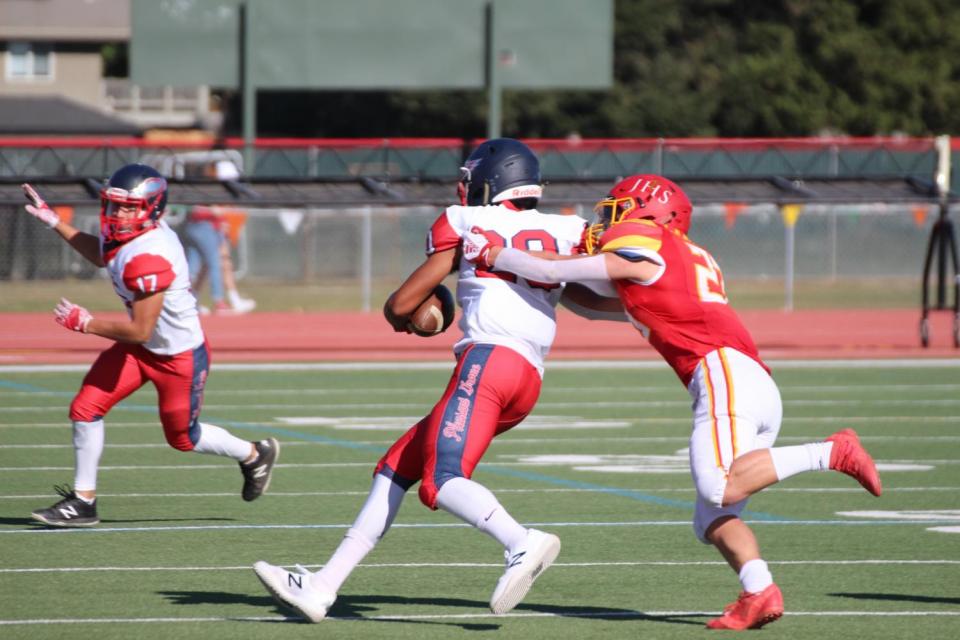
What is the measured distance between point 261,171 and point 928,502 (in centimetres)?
2182

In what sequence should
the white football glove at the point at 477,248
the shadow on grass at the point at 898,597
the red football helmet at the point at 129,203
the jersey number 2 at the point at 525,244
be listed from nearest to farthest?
the white football glove at the point at 477,248 → the jersey number 2 at the point at 525,244 → the shadow on grass at the point at 898,597 → the red football helmet at the point at 129,203

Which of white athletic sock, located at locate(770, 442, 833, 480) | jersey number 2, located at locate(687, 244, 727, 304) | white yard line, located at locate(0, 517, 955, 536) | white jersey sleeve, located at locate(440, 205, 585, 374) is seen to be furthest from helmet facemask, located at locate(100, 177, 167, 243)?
white athletic sock, located at locate(770, 442, 833, 480)

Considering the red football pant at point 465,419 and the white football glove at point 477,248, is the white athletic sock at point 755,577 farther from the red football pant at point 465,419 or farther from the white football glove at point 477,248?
the white football glove at point 477,248

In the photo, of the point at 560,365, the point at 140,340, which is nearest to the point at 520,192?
the point at 140,340

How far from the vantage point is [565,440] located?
12.7 m

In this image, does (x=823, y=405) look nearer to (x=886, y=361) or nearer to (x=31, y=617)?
(x=886, y=361)

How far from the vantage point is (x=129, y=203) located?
28.9 feet

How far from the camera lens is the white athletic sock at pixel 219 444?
9148mm

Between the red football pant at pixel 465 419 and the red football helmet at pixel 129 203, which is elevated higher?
the red football helmet at pixel 129 203

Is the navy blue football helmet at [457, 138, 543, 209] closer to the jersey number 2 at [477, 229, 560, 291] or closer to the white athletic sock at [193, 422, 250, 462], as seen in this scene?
the jersey number 2 at [477, 229, 560, 291]

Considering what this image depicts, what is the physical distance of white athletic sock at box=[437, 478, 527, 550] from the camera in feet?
21.3

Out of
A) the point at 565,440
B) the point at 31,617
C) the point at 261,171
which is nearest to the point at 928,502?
the point at 565,440

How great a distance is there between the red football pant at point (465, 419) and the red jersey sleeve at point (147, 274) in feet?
7.88

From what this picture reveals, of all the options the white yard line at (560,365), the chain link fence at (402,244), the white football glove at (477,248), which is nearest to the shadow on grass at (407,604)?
the white football glove at (477,248)
